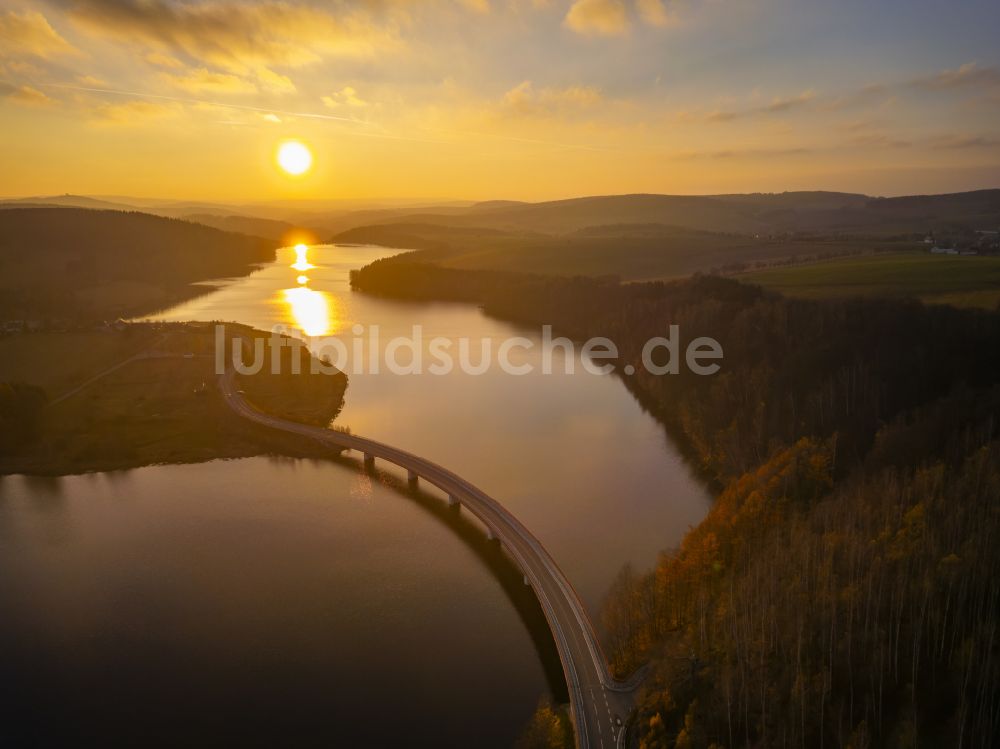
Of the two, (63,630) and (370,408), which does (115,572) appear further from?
(370,408)

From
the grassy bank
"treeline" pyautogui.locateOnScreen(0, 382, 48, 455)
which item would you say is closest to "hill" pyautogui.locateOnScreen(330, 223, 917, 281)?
the grassy bank

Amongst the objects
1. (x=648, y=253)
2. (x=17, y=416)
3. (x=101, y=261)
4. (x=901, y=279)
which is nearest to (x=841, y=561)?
(x=901, y=279)

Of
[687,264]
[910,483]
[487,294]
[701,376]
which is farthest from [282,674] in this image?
[687,264]

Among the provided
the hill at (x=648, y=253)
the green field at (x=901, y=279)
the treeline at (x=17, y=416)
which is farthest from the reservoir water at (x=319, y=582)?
the hill at (x=648, y=253)

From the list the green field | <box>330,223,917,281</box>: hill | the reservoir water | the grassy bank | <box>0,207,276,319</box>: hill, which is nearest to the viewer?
the reservoir water

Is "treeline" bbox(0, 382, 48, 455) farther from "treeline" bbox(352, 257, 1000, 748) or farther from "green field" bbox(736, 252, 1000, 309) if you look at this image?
"green field" bbox(736, 252, 1000, 309)
